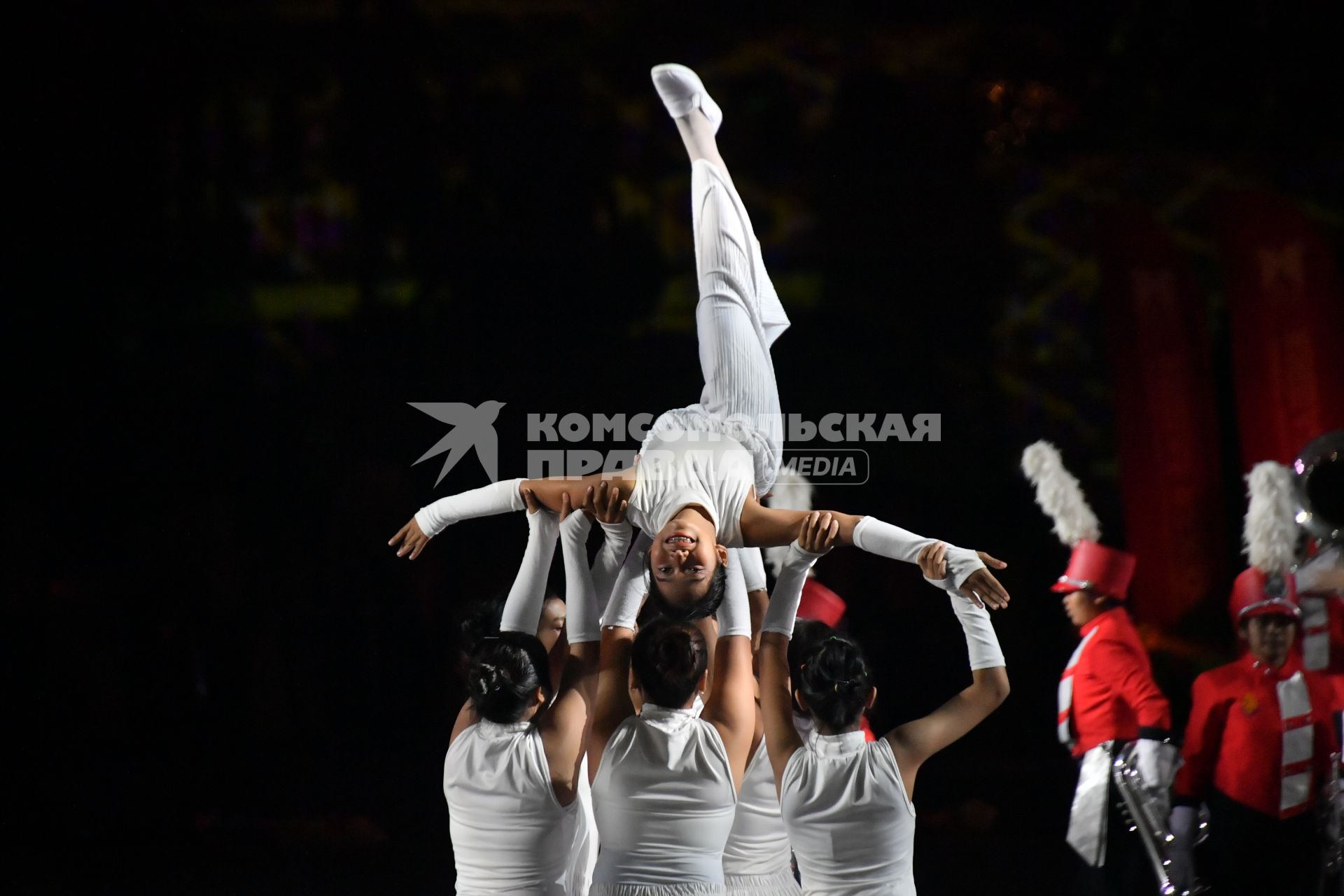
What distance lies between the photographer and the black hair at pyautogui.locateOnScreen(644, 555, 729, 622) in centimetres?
323

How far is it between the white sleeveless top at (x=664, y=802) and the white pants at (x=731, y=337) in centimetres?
74

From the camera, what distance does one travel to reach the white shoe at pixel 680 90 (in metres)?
3.53

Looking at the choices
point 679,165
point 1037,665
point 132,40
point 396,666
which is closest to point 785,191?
point 679,165

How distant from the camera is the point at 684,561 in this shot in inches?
125

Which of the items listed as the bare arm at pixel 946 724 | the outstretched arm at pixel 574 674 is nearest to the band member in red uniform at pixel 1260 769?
the bare arm at pixel 946 724

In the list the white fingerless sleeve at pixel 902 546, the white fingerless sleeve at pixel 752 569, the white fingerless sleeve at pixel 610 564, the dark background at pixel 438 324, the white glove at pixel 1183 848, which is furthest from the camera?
the dark background at pixel 438 324

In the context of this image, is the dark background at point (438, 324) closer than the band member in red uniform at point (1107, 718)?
No

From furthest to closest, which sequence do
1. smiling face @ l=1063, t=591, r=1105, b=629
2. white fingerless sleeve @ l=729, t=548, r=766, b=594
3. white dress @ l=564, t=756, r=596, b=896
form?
1. smiling face @ l=1063, t=591, r=1105, b=629
2. white fingerless sleeve @ l=729, t=548, r=766, b=594
3. white dress @ l=564, t=756, r=596, b=896

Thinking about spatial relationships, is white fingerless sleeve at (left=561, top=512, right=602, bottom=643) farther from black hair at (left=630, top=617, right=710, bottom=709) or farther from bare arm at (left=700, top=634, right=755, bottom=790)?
bare arm at (left=700, top=634, right=755, bottom=790)

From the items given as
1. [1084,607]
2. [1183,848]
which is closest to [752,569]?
[1084,607]

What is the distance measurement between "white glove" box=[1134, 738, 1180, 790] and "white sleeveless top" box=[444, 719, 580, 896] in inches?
64.8

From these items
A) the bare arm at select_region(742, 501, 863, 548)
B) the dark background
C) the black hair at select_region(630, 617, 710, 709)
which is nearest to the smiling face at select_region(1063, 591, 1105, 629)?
the dark background

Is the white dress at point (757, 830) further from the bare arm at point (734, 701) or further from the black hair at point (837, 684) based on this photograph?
the black hair at point (837, 684)

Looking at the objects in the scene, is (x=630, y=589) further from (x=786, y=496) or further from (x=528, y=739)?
(x=786, y=496)
